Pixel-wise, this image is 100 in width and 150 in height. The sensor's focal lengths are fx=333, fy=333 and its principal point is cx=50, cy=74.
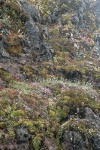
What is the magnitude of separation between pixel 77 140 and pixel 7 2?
1776 centimetres

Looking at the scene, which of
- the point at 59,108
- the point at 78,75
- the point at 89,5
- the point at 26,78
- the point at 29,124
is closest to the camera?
the point at 29,124

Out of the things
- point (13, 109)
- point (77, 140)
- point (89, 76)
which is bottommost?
point (89, 76)

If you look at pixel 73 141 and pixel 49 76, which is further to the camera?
pixel 49 76

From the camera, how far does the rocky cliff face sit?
57.4ft

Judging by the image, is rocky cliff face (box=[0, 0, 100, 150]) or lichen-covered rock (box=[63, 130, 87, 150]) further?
rocky cliff face (box=[0, 0, 100, 150])

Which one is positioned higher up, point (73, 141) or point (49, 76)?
point (73, 141)

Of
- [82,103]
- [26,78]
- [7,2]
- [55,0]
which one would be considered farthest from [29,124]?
[55,0]

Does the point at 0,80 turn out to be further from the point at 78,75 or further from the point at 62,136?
the point at 78,75

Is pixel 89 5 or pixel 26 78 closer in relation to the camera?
pixel 26 78

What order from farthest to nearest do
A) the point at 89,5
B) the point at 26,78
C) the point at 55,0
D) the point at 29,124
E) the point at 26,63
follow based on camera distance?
the point at 89,5
the point at 55,0
the point at 26,63
the point at 26,78
the point at 29,124

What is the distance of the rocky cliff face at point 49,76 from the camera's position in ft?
57.4

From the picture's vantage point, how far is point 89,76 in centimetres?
3044

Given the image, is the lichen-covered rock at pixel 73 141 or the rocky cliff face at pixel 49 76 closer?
the lichen-covered rock at pixel 73 141

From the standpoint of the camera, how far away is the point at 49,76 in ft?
90.1
